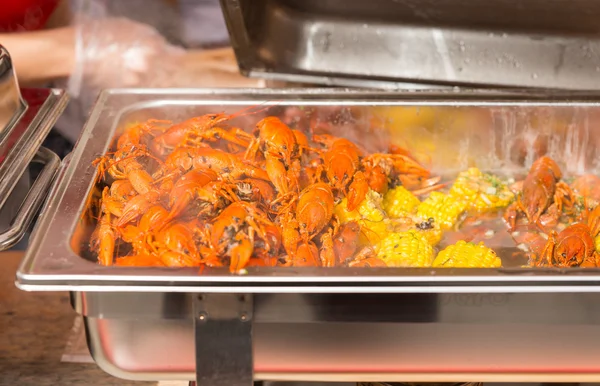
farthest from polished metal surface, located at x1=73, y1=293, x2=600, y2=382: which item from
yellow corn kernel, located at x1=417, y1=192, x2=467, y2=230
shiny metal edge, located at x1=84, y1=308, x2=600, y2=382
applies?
Answer: yellow corn kernel, located at x1=417, y1=192, x2=467, y2=230

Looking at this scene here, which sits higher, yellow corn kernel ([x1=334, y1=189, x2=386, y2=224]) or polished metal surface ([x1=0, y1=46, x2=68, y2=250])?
polished metal surface ([x1=0, y1=46, x2=68, y2=250])

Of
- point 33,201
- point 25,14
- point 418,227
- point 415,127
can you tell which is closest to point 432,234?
point 418,227

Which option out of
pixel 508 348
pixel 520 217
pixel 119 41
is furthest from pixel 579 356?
pixel 119 41

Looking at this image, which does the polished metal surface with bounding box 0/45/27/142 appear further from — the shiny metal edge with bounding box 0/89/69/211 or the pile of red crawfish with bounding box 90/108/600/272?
the pile of red crawfish with bounding box 90/108/600/272

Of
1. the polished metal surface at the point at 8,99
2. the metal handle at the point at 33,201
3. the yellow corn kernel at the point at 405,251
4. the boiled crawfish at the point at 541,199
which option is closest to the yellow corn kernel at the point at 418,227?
the yellow corn kernel at the point at 405,251

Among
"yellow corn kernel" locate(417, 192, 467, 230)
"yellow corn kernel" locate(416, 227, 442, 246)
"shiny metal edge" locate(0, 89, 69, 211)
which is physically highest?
"shiny metal edge" locate(0, 89, 69, 211)

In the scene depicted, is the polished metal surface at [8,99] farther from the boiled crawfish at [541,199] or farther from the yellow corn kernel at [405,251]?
the boiled crawfish at [541,199]

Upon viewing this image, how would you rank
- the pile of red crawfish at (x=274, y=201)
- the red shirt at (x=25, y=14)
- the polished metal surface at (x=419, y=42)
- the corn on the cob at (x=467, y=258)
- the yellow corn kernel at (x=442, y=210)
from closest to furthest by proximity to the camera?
the pile of red crawfish at (x=274, y=201)
the corn on the cob at (x=467, y=258)
the yellow corn kernel at (x=442, y=210)
the polished metal surface at (x=419, y=42)
the red shirt at (x=25, y=14)

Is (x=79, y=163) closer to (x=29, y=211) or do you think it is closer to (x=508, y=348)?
(x=29, y=211)
